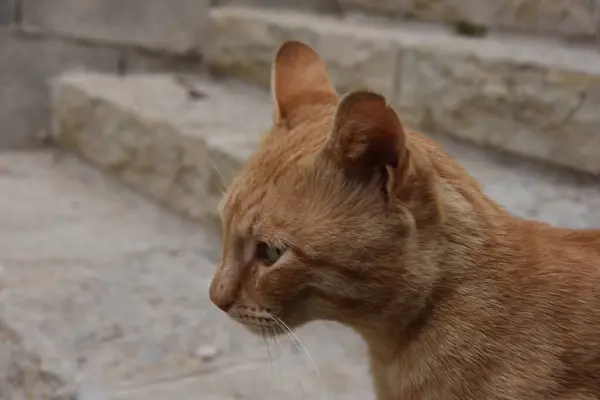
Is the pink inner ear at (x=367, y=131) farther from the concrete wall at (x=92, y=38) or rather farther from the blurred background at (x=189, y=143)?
the concrete wall at (x=92, y=38)

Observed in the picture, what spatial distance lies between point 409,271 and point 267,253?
6.1 inches

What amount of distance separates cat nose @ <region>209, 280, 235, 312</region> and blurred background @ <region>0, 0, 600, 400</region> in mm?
227

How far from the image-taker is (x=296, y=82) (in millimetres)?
1087

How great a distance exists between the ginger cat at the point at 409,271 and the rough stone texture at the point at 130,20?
1543 mm

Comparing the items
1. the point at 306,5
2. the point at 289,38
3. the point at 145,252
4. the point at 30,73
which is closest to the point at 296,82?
the point at 145,252

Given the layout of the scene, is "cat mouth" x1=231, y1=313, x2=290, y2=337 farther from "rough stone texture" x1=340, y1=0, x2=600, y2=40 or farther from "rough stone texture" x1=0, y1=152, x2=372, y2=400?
"rough stone texture" x1=340, y1=0, x2=600, y2=40

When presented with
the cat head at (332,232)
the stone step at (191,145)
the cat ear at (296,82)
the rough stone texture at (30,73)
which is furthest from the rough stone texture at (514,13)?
the cat head at (332,232)

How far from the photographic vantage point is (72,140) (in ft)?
7.52

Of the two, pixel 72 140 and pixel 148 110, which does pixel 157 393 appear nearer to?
pixel 148 110

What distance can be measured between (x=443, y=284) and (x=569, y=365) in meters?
0.16

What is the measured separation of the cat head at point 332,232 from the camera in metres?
0.86

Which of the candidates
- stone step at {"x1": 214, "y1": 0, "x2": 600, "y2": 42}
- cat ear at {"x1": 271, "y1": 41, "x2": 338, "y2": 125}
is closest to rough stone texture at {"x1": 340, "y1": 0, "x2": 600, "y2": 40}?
stone step at {"x1": 214, "y1": 0, "x2": 600, "y2": 42}

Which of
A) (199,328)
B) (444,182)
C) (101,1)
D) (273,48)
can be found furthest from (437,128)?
(101,1)

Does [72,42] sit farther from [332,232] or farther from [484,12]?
[332,232]
